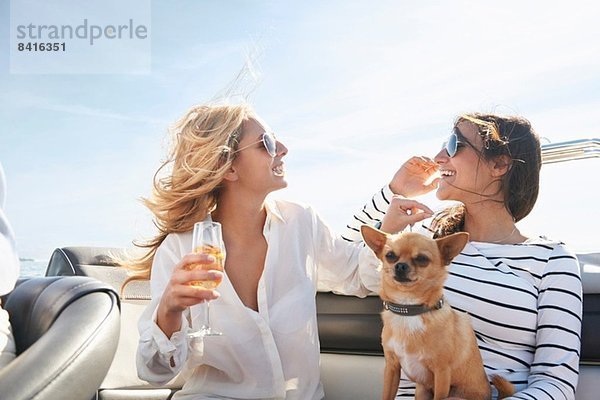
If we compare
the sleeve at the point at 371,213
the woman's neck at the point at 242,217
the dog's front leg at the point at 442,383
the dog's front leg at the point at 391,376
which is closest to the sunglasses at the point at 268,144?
the woman's neck at the point at 242,217

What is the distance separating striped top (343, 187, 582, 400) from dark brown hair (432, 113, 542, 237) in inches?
7.0

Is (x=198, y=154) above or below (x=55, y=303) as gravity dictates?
above

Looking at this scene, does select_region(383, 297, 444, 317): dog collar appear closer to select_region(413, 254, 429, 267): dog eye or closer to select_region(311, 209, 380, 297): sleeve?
select_region(413, 254, 429, 267): dog eye

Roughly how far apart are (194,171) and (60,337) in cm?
Result: 92

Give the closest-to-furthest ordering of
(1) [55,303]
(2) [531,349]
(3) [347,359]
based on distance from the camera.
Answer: (1) [55,303] < (2) [531,349] < (3) [347,359]

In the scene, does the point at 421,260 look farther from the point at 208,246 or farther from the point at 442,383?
the point at 208,246

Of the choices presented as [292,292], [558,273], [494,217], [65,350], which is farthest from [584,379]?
[65,350]

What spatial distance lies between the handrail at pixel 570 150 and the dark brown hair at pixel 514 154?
0.65 ft

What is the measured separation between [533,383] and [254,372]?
895 mm

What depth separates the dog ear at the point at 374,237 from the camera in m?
1.94

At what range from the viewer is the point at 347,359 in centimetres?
274

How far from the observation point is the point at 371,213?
248 centimetres

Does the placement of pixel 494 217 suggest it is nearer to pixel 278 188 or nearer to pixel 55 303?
pixel 278 188

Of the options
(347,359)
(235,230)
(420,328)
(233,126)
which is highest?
(233,126)
